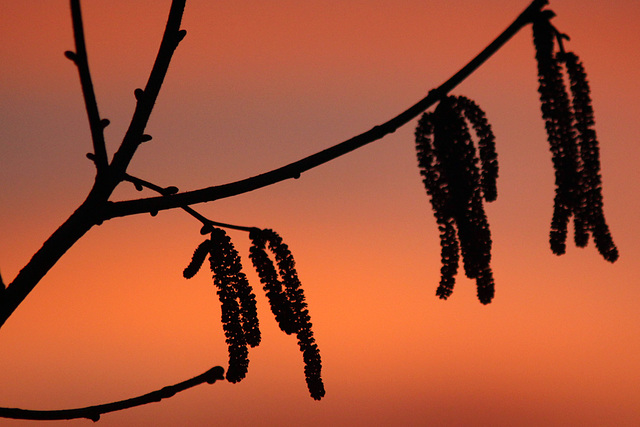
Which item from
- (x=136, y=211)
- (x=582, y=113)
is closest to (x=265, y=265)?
(x=136, y=211)

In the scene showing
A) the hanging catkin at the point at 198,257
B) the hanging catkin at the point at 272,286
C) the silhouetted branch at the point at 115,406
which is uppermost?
the hanging catkin at the point at 198,257

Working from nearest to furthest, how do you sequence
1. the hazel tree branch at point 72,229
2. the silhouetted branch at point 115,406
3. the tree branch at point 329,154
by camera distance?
the tree branch at point 329,154 < the hazel tree branch at point 72,229 < the silhouetted branch at point 115,406

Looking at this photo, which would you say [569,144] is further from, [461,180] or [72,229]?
[72,229]

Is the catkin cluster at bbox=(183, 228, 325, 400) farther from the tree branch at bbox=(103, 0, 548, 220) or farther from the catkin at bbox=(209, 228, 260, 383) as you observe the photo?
the tree branch at bbox=(103, 0, 548, 220)

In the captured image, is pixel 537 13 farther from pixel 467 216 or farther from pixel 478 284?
pixel 478 284

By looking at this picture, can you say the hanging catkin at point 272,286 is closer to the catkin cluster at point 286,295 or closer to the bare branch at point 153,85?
the catkin cluster at point 286,295

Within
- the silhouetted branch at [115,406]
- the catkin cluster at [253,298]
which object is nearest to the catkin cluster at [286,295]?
the catkin cluster at [253,298]

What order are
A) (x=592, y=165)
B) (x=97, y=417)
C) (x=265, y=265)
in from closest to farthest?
(x=592, y=165) < (x=265, y=265) < (x=97, y=417)
